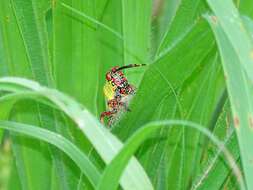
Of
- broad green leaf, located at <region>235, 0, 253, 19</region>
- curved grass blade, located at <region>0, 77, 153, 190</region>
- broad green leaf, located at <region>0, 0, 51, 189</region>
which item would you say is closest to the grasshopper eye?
broad green leaf, located at <region>0, 0, 51, 189</region>

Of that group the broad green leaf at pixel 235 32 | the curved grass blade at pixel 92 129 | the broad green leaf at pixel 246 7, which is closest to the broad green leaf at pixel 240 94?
the broad green leaf at pixel 235 32

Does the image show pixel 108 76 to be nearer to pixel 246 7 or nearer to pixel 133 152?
pixel 246 7

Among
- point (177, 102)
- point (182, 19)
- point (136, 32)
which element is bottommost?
point (177, 102)

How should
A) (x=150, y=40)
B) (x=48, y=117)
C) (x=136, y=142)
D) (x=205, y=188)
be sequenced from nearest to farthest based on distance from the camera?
(x=136, y=142), (x=205, y=188), (x=48, y=117), (x=150, y=40)

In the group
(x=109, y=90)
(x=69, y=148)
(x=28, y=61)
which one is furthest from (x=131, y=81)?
(x=69, y=148)

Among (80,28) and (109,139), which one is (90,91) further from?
(109,139)

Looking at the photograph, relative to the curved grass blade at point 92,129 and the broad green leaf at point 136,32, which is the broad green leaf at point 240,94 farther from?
the broad green leaf at point 136,32

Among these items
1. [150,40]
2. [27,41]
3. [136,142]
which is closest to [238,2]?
[150,40]
